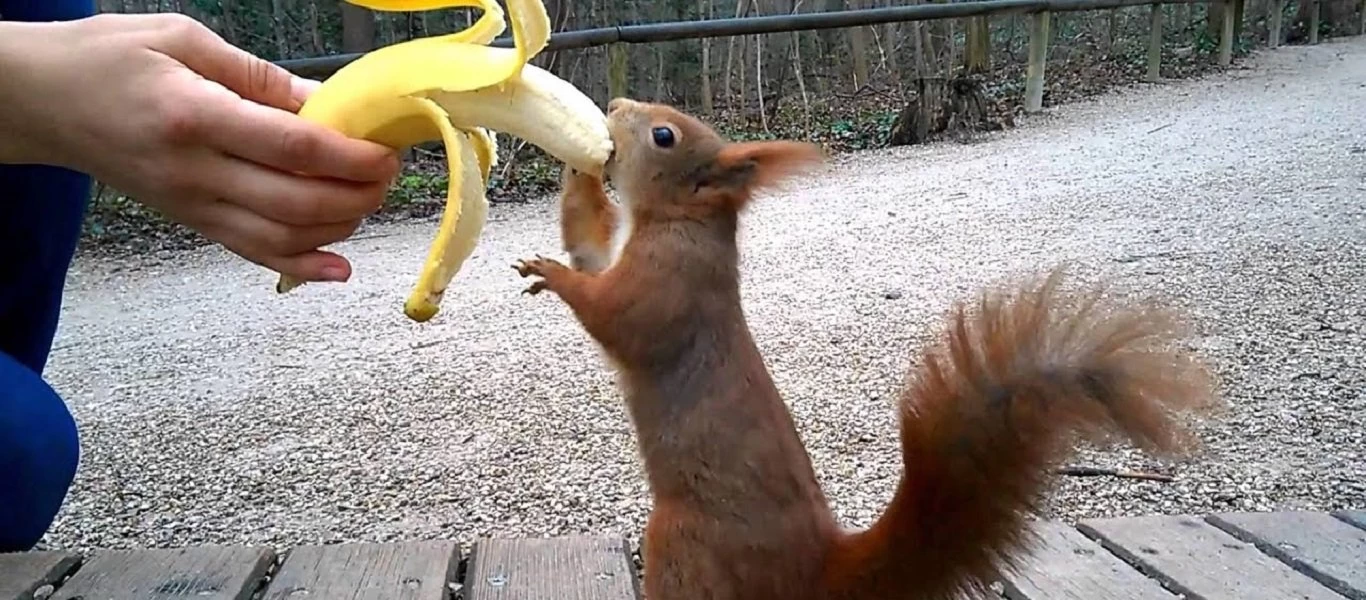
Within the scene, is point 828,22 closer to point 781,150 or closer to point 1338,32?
point 781,150

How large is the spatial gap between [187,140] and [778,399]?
1.51 ft

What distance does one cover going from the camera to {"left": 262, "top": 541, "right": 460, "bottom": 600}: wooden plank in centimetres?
111

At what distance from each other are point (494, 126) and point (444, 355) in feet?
6.24

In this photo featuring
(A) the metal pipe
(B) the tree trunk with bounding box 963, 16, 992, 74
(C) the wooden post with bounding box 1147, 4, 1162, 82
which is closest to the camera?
(A) the metal pipe

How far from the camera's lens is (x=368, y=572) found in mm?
1158

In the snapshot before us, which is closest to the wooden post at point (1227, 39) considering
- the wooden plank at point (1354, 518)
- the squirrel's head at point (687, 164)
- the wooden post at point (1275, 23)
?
the wooden post at point (1275, 23)

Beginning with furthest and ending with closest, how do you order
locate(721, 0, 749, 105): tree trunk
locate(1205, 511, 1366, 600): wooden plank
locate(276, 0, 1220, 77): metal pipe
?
1. locate(721, 0, 749, 105): tree trunk
2. locate(276, 0, 1220, 77): metal pipe
3. locate(1205, 511, 1366, 600): wooden plank

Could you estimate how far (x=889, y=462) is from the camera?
189 cm

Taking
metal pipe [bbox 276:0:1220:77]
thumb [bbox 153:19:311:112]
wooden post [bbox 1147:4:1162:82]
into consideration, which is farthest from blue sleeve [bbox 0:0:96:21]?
wooden post [bbox 1147:4:1162:82]

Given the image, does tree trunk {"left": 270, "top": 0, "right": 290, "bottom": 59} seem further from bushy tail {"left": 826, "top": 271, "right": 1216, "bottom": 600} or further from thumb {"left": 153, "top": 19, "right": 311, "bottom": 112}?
bushy tail {"left": 826, "top": 271, "right": 1216, "bottom": 600}

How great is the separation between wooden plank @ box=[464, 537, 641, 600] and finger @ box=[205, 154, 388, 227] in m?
0.53

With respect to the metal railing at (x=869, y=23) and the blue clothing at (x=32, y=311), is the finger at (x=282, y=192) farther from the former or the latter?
the metal railing at (x=869, y=23)

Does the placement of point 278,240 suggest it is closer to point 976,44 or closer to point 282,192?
point 282,192

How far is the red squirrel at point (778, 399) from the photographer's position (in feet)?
2.32
